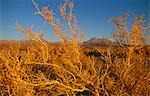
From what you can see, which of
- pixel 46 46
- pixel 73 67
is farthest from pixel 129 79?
pixel 46 46

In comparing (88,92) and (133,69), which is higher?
(133,69)

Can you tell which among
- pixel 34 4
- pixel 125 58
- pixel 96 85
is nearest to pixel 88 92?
pixel 96 85

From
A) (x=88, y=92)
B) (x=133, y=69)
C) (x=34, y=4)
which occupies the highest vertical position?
(x=34, y=4)

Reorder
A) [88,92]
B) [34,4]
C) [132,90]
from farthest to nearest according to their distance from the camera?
[88,92] < [132,90] < [34,4]

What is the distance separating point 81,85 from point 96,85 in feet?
1.50

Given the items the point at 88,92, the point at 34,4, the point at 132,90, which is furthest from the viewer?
the point at 88,92

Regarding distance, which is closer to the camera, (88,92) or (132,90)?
(132,90)

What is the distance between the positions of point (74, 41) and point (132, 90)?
2.08 meters

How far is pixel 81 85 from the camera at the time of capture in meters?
9.66

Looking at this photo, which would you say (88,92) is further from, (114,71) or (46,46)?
(46,46)

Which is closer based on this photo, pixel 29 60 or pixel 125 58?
pixel 29 60

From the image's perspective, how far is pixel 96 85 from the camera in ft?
32.3

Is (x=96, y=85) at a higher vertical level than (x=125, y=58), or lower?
lower

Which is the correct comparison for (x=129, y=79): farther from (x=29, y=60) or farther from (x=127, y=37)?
(x=29, y=60)
